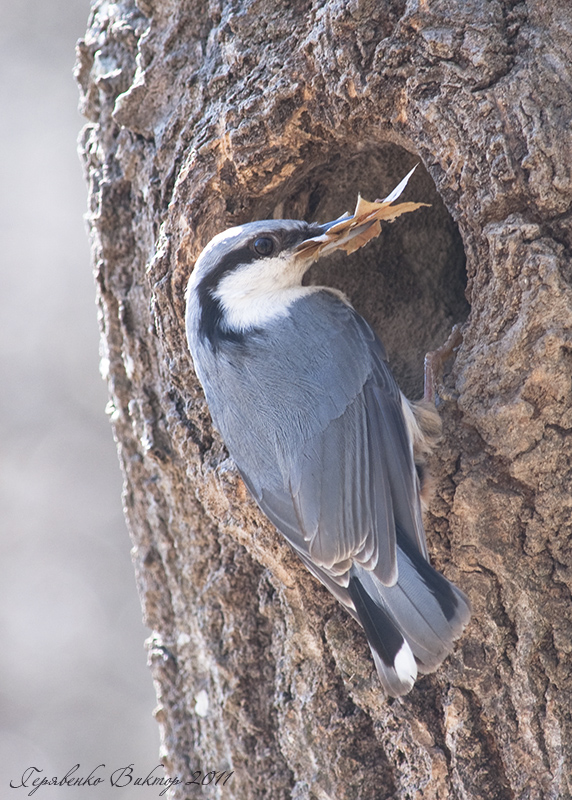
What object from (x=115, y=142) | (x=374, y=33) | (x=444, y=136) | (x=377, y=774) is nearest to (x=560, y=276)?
(x=444, y=136)

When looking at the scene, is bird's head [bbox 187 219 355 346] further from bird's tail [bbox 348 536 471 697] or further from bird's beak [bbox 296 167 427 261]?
bird's tail [bbox 348 536 471 697]

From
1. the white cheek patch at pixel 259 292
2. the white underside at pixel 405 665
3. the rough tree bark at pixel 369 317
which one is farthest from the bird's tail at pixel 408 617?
the white cheek patch at pixel 259 292

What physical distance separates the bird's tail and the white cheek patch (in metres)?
0.92

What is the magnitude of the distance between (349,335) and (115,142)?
1201 millimetres

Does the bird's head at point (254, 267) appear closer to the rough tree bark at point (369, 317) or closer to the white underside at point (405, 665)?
the rough tree bark at point (369, 317)

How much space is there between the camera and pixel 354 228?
2.45m

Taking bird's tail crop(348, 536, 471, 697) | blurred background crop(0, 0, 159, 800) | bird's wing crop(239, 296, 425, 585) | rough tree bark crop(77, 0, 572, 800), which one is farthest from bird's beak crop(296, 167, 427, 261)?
blurred background crop(0, 0, 159, 800)

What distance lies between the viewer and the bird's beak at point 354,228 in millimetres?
2346

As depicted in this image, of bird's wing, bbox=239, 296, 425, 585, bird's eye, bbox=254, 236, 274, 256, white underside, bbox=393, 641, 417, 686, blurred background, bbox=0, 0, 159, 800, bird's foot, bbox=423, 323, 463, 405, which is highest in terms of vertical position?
blurred background, bbox=0, 0, 159, 800

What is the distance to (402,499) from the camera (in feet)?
7.25

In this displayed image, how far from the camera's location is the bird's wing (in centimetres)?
214

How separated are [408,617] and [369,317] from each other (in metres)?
1.51

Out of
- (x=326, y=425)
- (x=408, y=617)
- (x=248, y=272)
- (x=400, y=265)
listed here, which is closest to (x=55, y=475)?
(x=400, y=265)

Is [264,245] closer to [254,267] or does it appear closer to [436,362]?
[254,267]
